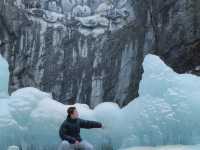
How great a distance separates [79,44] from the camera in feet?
55.5

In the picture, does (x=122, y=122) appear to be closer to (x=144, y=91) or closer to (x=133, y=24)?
(x=144, y=91)

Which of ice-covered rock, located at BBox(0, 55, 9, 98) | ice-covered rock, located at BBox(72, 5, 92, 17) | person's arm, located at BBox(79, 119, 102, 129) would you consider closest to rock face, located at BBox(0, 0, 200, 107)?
ice-covered rock, located at BBox(72, 5, 92, 17)

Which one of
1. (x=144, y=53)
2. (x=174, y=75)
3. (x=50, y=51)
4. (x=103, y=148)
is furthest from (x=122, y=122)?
(x=50, y=51)

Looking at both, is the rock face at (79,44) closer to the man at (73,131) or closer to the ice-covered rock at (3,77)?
the ice-covered rock at (3,77)

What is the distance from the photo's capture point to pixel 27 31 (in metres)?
17.0

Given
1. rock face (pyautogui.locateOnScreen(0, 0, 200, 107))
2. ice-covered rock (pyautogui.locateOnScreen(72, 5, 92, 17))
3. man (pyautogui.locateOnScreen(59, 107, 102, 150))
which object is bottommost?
rock face (pyautogui.locateOnScreen(0, 0, 200, 107))

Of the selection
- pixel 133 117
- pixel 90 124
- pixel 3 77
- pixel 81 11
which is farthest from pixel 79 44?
pixel 90 124

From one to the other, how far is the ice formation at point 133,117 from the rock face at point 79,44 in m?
5.44

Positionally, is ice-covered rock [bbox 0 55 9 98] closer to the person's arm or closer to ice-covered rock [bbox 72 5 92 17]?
the person's arm

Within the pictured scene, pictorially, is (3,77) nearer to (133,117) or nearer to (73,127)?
(133,117)

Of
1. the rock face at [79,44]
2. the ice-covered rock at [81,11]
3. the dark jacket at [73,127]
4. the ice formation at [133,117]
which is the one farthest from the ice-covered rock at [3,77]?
the ice-covered rock at [81,11]

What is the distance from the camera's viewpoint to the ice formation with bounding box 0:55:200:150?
10.1 m

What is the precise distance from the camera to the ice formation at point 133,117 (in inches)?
397

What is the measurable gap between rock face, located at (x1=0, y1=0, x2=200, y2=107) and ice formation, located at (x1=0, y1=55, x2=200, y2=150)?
5.44m
